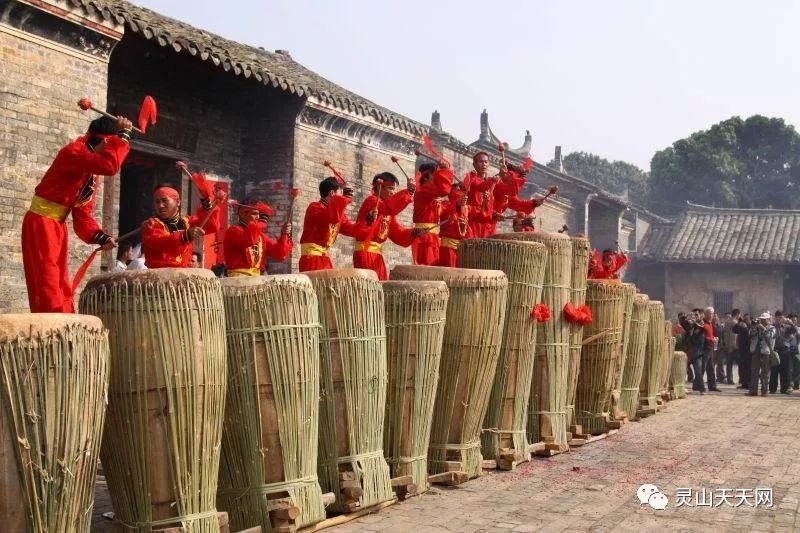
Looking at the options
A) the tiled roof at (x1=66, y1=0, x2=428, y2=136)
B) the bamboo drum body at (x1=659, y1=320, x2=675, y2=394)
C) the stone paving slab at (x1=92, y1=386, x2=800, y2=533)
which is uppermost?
the tiled roof at (x1=66, y1=0, x2=428, y2=136)

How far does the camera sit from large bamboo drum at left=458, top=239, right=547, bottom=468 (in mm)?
6617

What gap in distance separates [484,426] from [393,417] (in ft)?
4.32

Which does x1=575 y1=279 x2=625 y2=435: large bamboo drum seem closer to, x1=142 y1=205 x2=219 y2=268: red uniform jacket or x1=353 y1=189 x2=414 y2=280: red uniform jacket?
x1=353 y1=189 x2=414 y2=280: red uniform jacket

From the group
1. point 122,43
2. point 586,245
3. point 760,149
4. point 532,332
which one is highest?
point 760,149

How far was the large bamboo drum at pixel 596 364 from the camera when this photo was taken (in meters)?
8.41

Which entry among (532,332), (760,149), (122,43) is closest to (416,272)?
(532,332)

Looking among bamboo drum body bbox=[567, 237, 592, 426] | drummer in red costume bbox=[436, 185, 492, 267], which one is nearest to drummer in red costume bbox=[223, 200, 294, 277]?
drummer in red costume bbox=[436, 185, 492, 267]

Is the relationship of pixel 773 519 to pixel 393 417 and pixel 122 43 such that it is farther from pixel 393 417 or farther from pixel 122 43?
pixel 122 43

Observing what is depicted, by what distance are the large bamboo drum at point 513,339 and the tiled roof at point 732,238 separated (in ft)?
67.3

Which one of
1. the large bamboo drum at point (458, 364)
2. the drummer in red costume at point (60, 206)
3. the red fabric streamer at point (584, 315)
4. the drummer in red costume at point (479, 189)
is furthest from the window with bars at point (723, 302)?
the drummer in red costume at point (60, 206)

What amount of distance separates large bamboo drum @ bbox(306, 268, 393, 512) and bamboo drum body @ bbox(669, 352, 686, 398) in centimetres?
941

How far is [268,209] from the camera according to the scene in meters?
6.76

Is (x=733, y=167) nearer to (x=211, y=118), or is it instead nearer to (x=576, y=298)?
(x=211, y=118)

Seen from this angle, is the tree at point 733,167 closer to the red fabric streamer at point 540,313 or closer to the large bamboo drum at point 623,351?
the large bamboo drum at point 623,351
